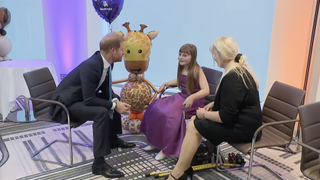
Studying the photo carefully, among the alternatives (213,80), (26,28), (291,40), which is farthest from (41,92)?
(26,28)

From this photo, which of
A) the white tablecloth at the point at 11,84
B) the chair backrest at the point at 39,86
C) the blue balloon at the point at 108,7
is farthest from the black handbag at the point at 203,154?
the white tablecloth at the point at 11,84

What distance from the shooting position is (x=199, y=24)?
4574 millimetres

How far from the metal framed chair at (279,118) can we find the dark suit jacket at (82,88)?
1.25 meters

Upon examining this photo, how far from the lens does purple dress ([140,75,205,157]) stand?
2.60 metres

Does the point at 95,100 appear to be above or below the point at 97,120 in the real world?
above

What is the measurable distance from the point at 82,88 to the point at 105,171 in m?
0.75

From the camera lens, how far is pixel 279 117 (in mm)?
2324

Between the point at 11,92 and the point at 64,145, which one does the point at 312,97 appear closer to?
the point at 64,145

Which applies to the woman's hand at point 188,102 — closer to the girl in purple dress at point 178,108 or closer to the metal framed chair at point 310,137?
the girl in purple dress at point 178,108

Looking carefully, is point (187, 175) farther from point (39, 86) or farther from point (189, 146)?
point (39, 86)

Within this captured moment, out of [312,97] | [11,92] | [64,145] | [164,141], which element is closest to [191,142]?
[164,141]

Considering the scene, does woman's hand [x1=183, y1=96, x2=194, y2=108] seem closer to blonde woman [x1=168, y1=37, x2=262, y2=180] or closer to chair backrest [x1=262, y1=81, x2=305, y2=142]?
blonde woman [x1=168, y1=37, x2=262, y2=180]

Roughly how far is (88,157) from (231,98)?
1.58m

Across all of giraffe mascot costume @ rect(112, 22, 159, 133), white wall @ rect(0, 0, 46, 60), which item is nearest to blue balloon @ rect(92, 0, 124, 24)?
giraffe mascot costume @ rect(112, 22, 159, 133)
